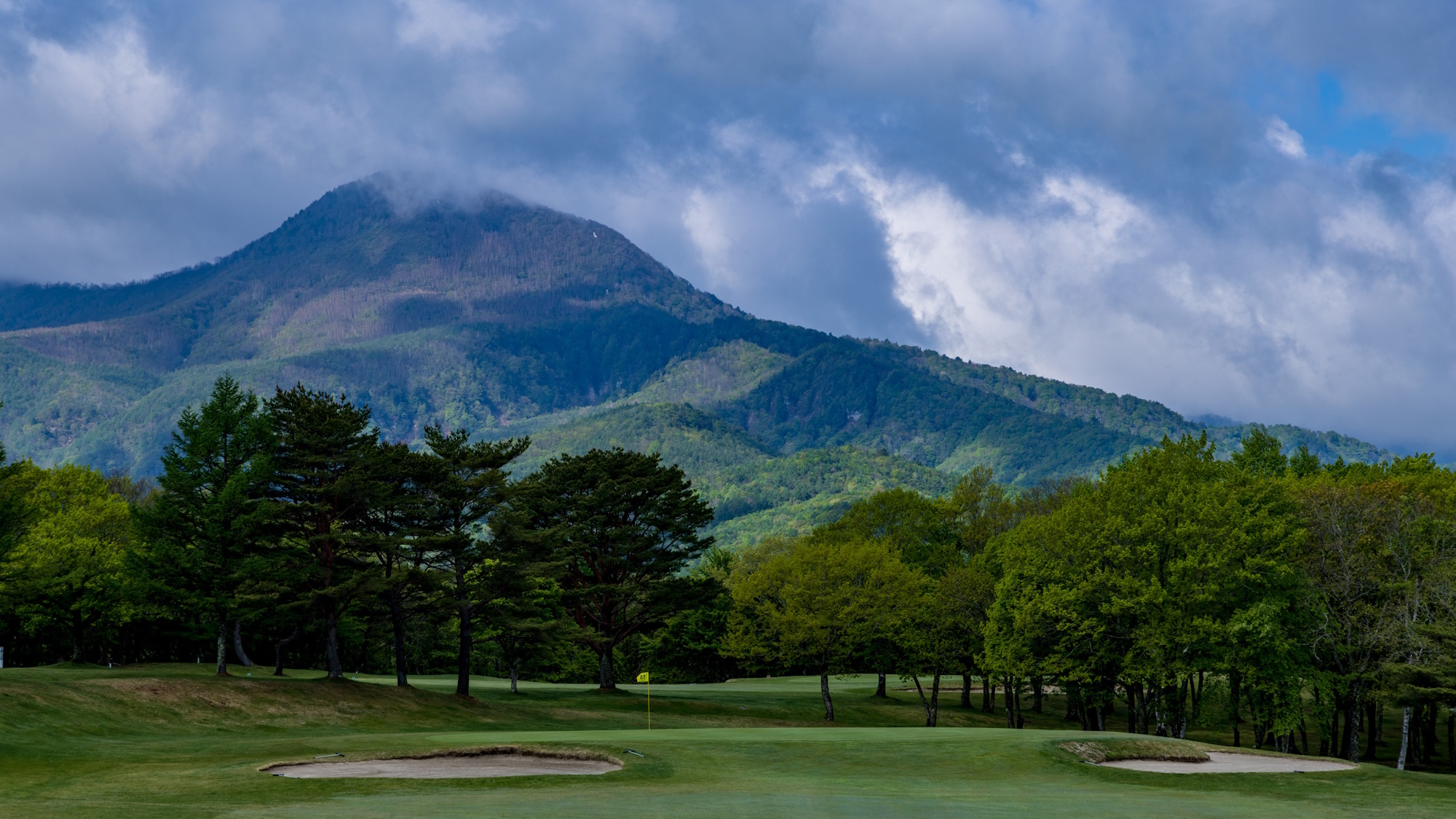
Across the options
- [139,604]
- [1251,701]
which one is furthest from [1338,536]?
[139,604]

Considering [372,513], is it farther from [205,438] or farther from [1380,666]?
[1380,666]

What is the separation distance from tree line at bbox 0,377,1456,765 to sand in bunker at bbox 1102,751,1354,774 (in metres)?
9.81

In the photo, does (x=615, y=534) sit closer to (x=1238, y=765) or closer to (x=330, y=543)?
(x=330, y=543)

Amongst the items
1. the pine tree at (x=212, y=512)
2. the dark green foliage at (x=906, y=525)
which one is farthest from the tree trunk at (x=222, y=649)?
the dark green foliage at (x=906, y=525)

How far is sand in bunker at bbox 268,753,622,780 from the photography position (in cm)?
3006

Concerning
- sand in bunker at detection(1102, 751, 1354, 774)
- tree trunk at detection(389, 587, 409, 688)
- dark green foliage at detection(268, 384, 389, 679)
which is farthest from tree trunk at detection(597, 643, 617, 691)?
sand in bunker at detection(1102, 751, 1354, 774)

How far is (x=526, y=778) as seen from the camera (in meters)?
29.9

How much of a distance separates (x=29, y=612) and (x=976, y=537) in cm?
6345

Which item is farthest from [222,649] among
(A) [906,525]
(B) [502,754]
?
(A) [906,525]

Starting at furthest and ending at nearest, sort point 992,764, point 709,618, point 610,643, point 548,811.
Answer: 1. point 709,618
2. point 610,643
3. point 992,764
4. point 548,811

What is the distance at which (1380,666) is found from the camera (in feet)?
153

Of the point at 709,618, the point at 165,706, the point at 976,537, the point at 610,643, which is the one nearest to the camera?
the point at 165,706

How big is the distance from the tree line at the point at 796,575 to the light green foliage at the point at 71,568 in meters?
0.18

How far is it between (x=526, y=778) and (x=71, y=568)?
1862 inches
